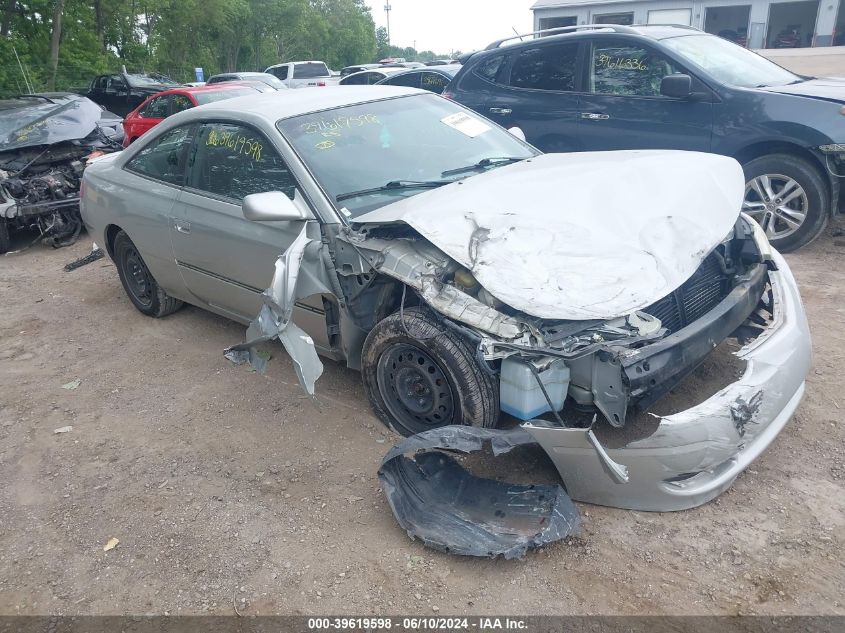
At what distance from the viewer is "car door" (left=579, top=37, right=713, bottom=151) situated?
591 cm

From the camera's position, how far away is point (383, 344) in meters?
3.31

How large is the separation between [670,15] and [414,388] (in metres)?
34.2

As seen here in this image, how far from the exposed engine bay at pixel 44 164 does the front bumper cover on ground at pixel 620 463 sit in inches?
262

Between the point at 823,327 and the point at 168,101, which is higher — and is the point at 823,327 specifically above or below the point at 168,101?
below

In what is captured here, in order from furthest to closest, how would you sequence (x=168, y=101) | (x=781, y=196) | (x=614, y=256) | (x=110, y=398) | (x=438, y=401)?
(x=168, y=101) < (x=781, y=196) < (x=110, y=398) < (x=438, y=401) < (x=614, y=256)

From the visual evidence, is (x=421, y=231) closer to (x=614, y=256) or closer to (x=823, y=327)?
(x=614, y=256)

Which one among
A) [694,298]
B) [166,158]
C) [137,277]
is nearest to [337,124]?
[166,158]

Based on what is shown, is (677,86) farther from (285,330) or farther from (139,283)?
(139,283)

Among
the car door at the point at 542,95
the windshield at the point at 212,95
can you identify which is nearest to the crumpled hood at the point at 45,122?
the windshield at the point at 212,95

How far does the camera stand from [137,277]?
17.6 ft

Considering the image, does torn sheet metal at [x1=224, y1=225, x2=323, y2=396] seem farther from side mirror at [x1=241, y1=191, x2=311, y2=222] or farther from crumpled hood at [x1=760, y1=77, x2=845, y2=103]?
crumpled hood at [x1=760, y1=77, x2=845, y2=103]

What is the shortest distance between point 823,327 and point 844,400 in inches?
40.0

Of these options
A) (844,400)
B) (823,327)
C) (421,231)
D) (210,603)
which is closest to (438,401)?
(421,231)

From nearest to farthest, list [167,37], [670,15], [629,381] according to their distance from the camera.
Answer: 1. [629,381]
2. [670,15]
3. [167,37]
